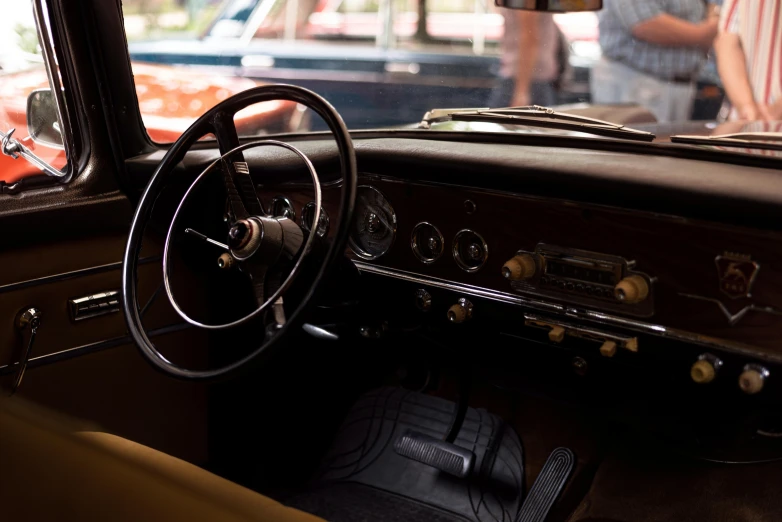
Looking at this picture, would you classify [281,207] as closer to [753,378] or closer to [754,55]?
[753,378]

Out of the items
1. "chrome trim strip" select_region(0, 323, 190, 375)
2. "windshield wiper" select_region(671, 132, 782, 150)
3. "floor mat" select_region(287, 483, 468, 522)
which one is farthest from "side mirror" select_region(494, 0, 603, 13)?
"floor mat" select_region(287, 483, 468, 522)

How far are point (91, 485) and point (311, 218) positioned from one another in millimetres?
1367

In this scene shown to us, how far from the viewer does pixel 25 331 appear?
2184mm

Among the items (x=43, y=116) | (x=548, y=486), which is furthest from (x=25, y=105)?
(x=548, y=486)

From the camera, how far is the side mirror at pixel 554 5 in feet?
6.45

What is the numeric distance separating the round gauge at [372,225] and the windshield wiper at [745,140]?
732 millimetres

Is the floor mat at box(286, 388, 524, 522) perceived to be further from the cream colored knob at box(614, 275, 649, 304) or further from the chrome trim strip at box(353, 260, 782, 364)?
the cream colored knob at box(614, 275, 649, 304)

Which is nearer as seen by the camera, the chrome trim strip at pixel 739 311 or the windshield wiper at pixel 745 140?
the chrome trim strip at pixel 739 311

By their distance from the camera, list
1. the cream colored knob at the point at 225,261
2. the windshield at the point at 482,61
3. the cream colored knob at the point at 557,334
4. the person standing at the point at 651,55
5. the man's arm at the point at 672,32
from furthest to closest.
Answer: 1. the person standing at the point at 651,55
2. the man's arm at the point at 672,32
3. the windshield at the point at 482,61
4. the cream colored knob at the point at 557,334
5. the cream colored knob at the point at 225,261

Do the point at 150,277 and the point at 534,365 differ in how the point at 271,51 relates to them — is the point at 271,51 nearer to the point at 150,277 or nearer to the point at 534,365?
the point at 150,277

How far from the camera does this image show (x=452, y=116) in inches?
90.2

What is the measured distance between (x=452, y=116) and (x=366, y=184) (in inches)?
12.5

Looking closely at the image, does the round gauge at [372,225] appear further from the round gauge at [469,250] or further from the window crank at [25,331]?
the window crank at [25,331]

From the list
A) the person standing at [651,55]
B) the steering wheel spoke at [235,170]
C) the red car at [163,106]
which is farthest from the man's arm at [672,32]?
the steering wheel spoke at [235,170]
